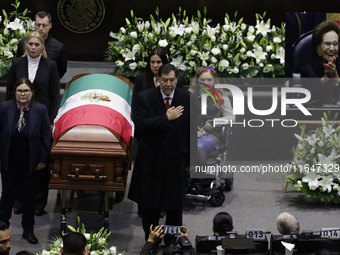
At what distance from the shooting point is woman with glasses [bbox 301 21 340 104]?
6.68 metres

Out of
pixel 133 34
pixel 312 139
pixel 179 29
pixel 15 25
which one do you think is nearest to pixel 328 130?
pixel 312 139

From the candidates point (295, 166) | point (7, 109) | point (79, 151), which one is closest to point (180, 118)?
point (79, 151)

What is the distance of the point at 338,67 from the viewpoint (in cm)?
672

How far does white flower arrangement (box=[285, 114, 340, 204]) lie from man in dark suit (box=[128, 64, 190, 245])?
5.54 ft

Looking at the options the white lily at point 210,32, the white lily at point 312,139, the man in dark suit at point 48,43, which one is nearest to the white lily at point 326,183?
the white lily at point 312,139

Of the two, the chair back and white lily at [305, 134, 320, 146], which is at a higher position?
the chair back

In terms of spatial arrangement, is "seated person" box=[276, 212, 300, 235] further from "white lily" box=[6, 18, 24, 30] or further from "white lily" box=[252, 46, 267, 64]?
Result: "white lily" box=[6, 18, 24, 30]

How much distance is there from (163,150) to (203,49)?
266 cm

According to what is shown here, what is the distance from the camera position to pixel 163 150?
497cm

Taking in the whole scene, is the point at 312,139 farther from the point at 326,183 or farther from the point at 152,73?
the point at 152,73

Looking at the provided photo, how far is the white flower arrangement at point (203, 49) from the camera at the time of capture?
7289 millimetres

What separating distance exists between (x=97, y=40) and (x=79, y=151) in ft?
11.5

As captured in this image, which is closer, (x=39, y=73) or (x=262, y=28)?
(x=39, y=73)

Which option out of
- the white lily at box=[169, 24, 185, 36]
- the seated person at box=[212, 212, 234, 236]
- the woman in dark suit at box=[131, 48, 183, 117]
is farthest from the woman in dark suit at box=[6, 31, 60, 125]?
the seated person at box=[212, 212, 234, 236]
